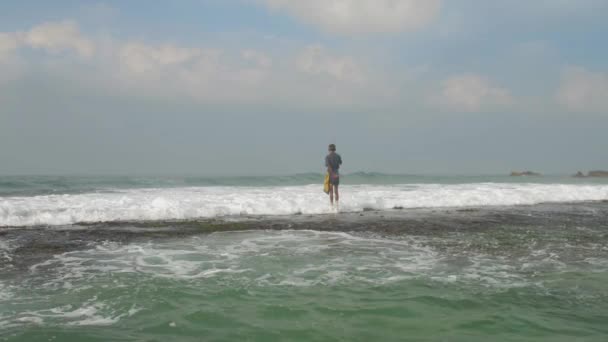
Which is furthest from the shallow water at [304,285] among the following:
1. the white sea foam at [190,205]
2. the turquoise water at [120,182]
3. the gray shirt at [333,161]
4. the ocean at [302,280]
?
the turquoise water at [120,182]

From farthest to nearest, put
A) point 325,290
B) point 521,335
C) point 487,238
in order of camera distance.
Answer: point 487,238 < point 325,290 < point 521,335

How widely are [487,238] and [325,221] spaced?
4414 mm

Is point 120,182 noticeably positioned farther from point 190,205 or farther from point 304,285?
point 304,285

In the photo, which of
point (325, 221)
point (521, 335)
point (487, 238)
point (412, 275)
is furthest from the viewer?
point (325, 221)

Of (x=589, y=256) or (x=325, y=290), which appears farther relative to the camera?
(x=589, y=256)

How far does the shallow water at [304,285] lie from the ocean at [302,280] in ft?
0.07

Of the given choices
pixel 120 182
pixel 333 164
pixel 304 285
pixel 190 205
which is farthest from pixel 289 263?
pixel 120 182

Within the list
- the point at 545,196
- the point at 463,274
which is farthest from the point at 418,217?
the point at 545,196

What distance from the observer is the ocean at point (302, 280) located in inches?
157

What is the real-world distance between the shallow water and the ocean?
2 cm

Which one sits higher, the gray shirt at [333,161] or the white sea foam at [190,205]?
the gray shirt at [333,161]

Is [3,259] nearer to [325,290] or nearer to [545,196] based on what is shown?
[325,290]

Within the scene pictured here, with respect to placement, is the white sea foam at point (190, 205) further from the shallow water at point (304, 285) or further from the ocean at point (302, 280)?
the shallow water at point (304, 285)

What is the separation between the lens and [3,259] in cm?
698
